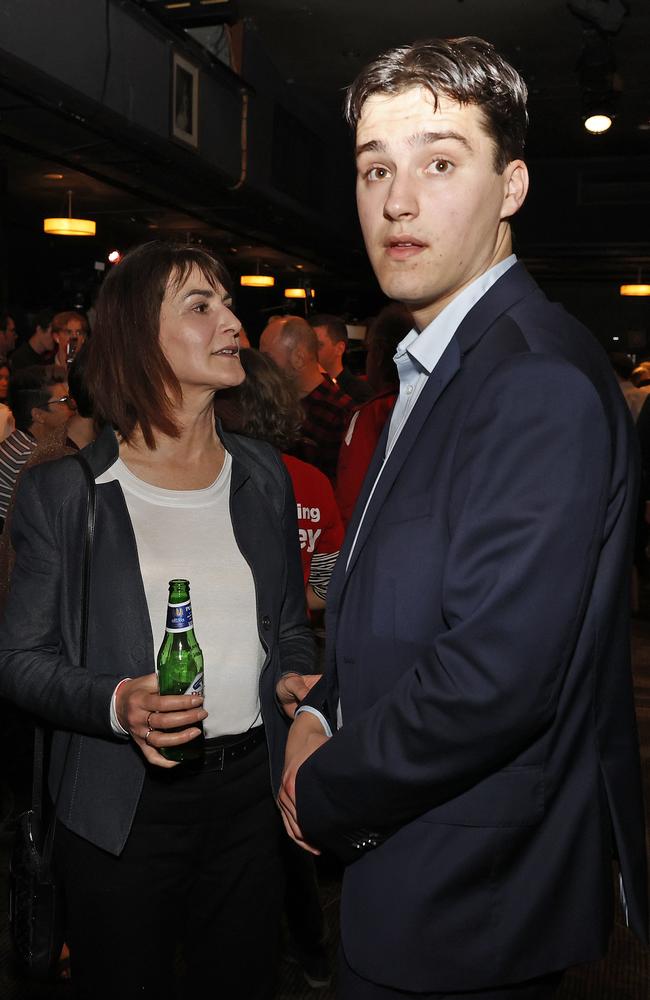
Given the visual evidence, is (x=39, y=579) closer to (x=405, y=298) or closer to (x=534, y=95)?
(x=405, y=298)

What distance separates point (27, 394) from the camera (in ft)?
13.4

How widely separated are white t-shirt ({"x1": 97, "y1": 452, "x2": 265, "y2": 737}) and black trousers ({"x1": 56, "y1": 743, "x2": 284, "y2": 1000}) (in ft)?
0.40

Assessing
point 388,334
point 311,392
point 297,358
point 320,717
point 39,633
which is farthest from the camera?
point 311,392

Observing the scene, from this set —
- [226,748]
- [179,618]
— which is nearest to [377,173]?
[179,618]

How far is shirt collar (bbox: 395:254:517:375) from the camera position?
1.22 meters

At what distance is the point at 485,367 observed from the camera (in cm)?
109

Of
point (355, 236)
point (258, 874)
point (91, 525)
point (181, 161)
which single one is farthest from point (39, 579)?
point (355, 236)

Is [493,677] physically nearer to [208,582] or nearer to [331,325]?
[208,582]

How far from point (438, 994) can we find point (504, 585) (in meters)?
0.53

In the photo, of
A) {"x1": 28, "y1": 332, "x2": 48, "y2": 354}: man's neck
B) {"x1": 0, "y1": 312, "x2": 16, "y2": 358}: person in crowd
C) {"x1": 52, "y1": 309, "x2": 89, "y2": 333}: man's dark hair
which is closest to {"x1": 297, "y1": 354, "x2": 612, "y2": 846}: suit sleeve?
{"x1": 52, "y1": 309, "x2": 89, "y2": 333}: man's dark hair

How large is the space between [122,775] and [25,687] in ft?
0.76

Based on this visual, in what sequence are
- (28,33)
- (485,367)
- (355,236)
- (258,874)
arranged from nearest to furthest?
(485,367) → (258,874) → (28,33) → (355,236)

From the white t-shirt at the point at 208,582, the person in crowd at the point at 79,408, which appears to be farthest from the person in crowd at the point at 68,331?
the white t-shirt at the point at 208,582

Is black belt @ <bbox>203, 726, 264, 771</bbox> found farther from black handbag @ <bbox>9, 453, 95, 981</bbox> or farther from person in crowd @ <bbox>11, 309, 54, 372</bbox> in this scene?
person in crowd @ <bbox>11, 309, 54, 372</bbox>
